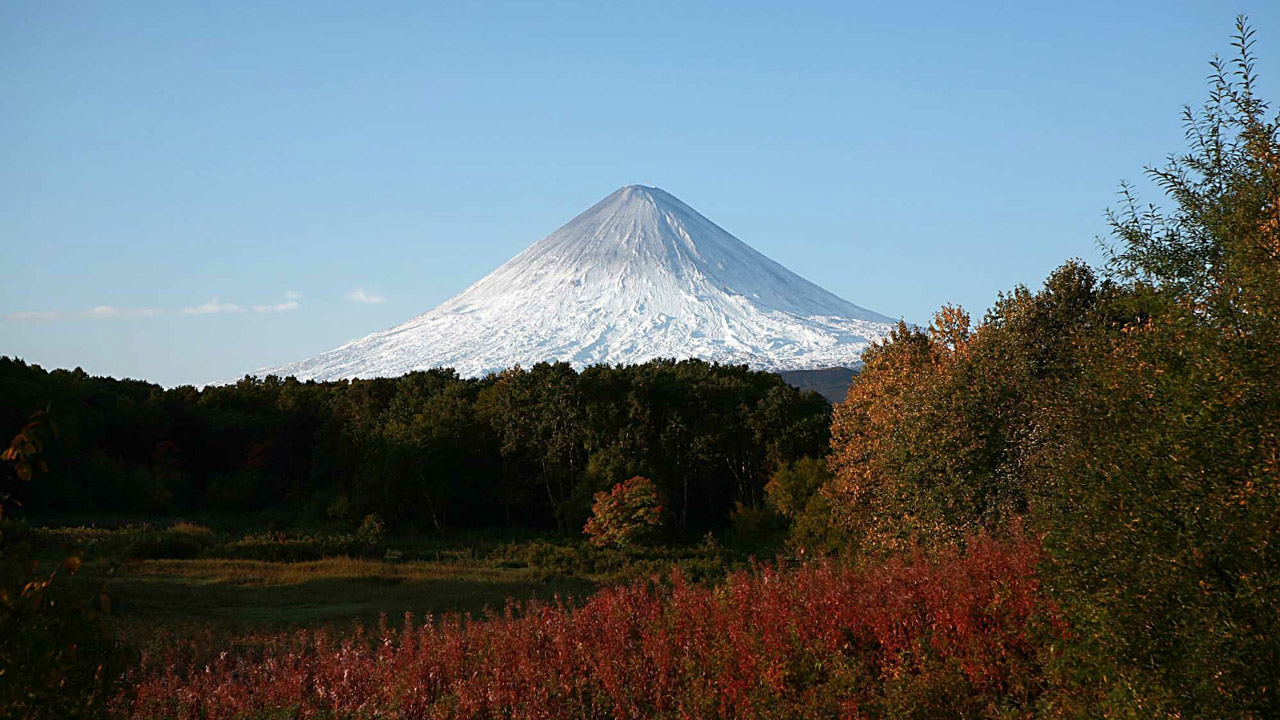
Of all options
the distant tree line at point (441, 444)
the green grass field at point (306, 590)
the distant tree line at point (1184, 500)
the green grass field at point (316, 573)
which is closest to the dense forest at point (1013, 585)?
the distant tree line at point (1184, 500)

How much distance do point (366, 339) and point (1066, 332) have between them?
16007cm

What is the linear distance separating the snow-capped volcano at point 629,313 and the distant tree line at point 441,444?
80.4m

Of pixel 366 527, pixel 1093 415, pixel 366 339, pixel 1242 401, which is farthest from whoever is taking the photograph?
pixel 366 339

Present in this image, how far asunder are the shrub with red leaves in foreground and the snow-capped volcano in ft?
409

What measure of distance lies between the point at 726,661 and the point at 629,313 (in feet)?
487

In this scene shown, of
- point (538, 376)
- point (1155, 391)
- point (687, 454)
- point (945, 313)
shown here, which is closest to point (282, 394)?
point (538, 376)

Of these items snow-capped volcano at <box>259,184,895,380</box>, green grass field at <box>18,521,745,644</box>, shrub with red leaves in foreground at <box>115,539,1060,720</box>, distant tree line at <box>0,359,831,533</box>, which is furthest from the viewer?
snow-capped volcano at <box>259,184,895,380</box>

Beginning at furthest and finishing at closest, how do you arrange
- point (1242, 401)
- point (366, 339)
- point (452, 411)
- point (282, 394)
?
point (366, 339) < point (282, 394) < point (452, 411) < point (1242, 401)

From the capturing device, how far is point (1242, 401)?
682 centimetres

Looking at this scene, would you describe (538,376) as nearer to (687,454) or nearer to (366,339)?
(687,454)

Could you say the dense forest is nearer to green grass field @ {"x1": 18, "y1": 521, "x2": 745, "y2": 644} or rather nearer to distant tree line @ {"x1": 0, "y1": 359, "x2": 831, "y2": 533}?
green grass field @ {"x1": 18, "y1": 521, "x2": 745, "y2": 644}

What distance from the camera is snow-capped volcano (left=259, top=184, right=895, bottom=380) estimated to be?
14812 cm

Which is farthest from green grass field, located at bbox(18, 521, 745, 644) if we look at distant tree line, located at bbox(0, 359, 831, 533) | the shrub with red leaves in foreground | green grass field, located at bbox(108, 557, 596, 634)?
the shrub with red leaves in foreground

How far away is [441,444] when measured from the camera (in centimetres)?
4938
